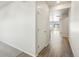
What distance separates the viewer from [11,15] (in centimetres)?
295

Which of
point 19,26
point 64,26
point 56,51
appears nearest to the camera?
point 19,26

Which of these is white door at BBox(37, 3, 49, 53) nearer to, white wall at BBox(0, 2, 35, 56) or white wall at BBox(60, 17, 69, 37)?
white wall at BBox(0, 2, 35, 56)

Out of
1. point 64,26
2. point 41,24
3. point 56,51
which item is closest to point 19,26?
point 41,24

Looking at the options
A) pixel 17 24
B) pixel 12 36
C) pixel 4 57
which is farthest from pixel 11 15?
pixel 4 57

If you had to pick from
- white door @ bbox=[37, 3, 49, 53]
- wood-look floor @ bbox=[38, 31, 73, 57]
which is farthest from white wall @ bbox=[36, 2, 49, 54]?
wood-look floor @ bbox=[38, 31, 73, 57]

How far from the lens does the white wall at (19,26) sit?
246 cm

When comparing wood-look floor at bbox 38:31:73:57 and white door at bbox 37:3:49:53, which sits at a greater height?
white door at bbox 37:3:49:53

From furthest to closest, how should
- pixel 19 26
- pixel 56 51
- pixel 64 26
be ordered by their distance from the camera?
1. pixel 64 26
2. pixel 56 51
3. pixel 19 26

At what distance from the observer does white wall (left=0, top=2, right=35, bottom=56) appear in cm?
246

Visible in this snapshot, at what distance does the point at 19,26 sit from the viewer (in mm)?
2744

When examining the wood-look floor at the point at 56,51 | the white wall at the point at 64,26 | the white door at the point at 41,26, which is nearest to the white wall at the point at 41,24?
the white door at the point at 41,26

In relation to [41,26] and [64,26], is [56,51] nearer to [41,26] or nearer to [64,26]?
[41,26]

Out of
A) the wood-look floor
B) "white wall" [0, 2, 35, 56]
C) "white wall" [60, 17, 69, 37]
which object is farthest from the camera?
"white wall" [60, 17, 69, 37]

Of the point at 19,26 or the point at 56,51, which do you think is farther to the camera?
the point at 56,51
